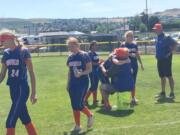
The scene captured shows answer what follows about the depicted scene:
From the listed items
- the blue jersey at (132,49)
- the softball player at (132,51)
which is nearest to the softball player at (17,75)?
the softball player at (132,51)

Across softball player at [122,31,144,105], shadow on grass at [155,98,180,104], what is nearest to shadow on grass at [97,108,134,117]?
softball player at [122,31,144,105]

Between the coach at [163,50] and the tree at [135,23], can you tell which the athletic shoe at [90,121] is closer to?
the coach at [163,50]

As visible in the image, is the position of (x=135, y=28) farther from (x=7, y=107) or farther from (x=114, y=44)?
(x=7, y=107)

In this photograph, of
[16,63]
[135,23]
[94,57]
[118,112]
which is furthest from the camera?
[135,23]

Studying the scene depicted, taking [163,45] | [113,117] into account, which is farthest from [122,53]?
[163,45]

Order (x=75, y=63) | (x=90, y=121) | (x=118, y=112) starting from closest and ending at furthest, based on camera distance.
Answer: (x=75, y=63) → (x=90, y=121) → (x=118, y=112)

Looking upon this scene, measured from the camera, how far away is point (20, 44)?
8547 mm

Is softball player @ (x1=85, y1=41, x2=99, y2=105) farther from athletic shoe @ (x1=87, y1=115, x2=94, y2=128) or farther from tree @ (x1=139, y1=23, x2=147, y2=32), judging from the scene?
tree @ (x1=139, y1=23, x2=147, y2=32)

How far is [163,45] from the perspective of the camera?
14.4 meters

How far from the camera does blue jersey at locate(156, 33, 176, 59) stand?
47.2 feet

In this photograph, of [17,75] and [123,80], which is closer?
[17,75]

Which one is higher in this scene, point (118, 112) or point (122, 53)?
point (122, 53)

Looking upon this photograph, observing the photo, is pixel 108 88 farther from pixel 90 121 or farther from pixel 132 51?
pixel 90 121

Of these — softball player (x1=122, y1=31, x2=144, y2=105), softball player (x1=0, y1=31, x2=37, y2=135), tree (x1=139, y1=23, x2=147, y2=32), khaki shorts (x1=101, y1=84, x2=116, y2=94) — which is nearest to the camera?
softball player (x1=0, y1=31, x2=37, y2=135)
